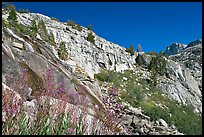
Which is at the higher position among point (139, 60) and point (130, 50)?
point (130, 50)

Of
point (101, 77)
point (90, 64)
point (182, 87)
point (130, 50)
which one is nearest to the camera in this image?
point (101, 77)

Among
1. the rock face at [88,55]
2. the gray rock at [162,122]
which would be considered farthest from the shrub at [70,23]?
the gray rock at [162,122]

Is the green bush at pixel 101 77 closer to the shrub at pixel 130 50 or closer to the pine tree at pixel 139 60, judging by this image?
the pine tree at pixel 139 60

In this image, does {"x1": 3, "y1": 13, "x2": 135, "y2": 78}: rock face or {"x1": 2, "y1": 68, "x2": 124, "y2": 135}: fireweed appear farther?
{"x1": 3, "y1": 13, "x2": 135, "y2": 78}: rock face

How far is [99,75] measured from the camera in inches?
1353

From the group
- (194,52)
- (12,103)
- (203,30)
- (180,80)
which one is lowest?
(12,103)

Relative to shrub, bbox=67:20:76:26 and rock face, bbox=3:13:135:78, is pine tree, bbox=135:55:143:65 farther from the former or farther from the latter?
shrub, bbox=67:20:76:26

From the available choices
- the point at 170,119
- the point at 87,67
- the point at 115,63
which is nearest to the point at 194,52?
the point at 115,63

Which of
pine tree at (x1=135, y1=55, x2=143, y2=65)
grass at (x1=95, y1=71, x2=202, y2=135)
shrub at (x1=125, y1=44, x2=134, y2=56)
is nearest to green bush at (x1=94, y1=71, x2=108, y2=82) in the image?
grass at (x1=95, y1=71, x2=202, y2=135)

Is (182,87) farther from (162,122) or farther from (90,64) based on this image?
(162,122)

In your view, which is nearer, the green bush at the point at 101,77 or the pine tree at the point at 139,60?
the green bush at the point at 101,77

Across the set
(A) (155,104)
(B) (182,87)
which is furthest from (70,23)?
(A) (155,104)

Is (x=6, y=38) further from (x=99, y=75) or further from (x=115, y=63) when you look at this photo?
(x=115, y=63)

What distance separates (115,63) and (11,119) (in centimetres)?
4094
